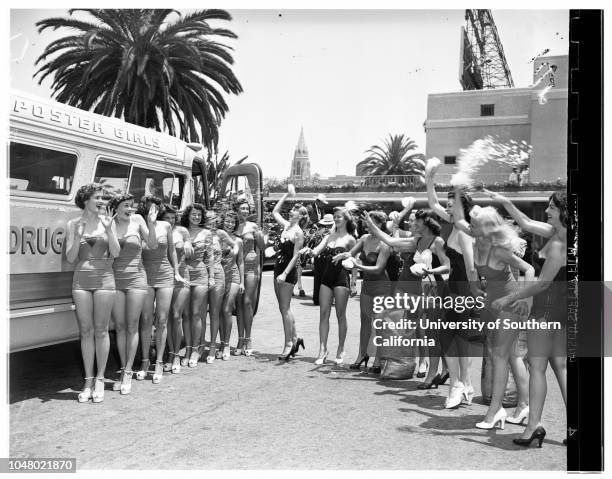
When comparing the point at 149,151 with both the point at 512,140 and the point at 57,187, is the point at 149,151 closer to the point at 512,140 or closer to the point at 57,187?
the point at 57,187

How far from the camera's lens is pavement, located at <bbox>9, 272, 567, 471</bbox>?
322 centimetres

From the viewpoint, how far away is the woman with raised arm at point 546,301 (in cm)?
315

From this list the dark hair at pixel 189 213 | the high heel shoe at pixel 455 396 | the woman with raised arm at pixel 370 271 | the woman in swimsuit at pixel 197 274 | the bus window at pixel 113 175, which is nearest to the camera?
the high heel shoe at pixel 455 396

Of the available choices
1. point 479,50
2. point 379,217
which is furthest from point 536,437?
point 479,50

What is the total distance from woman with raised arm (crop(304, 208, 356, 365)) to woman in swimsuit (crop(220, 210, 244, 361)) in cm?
81

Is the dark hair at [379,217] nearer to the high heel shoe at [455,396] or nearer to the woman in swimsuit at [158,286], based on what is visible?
the high heel shoe at [455,396]

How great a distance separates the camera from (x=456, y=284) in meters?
4.05

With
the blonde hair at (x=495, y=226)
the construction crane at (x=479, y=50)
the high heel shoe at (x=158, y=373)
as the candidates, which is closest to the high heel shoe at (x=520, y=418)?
→ the blonde hair at (x=495, y=226)

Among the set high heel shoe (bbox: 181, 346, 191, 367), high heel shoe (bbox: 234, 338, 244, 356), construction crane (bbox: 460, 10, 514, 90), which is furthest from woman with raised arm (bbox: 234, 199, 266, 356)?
construction crane (bbox: 460, 10, 514, 90)

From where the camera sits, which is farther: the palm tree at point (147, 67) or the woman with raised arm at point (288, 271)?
the woman with raised arm at point (288, 271)

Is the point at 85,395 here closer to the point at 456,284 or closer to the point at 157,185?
the point at 157,185

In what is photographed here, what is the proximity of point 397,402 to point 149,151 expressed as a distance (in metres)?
3.18

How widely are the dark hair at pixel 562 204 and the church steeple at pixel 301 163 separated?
4.98ft
